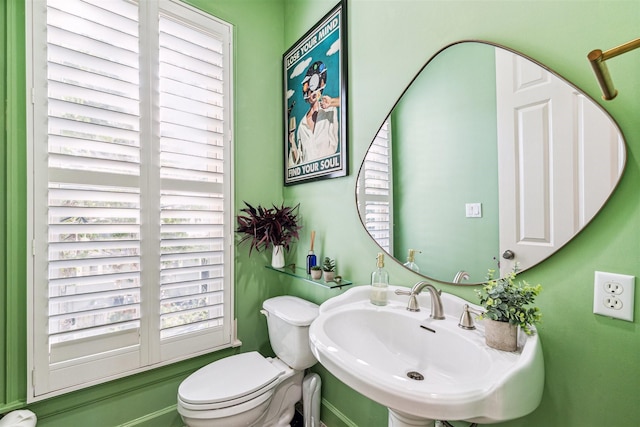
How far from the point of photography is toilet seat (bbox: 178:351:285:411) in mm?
1186

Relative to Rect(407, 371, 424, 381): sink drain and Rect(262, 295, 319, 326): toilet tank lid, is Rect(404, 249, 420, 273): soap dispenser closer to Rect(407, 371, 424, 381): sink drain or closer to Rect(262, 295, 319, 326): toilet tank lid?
Rect(407, 371, 424, 381): sink drain

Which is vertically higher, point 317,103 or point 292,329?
point 317,103

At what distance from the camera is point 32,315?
1.19 m

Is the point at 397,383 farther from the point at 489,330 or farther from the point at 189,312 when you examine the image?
the point at 189,312

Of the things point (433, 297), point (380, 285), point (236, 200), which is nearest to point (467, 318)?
point (433, 297)

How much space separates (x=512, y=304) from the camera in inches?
30.3

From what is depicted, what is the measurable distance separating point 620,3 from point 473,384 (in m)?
1.04

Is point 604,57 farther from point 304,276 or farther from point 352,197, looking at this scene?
point 304,276

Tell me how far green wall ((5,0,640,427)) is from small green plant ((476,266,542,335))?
5.5 inches

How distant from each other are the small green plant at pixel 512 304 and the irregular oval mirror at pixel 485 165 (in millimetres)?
143

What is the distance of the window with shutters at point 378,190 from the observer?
1284 millimetres

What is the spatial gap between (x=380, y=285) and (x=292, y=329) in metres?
0.56

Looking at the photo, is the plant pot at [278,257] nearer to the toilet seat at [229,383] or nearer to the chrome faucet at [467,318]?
the toilet seat at [229,383]

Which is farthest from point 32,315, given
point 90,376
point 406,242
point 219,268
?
point 406,242
